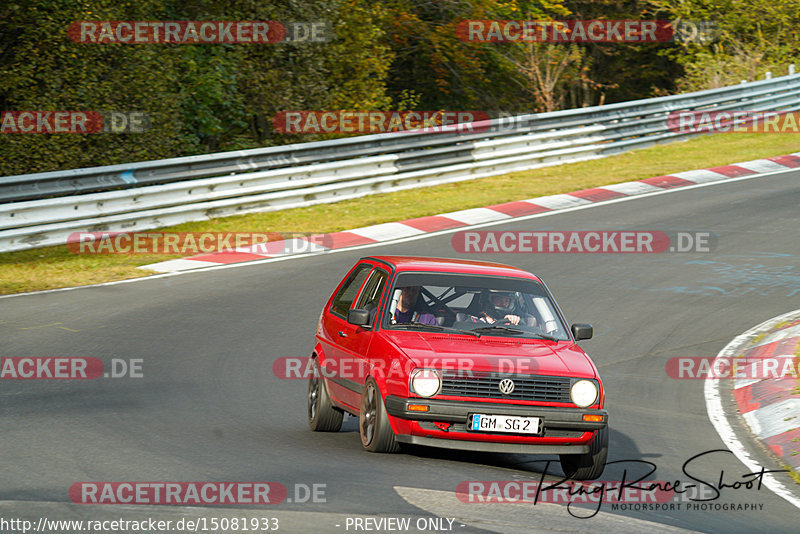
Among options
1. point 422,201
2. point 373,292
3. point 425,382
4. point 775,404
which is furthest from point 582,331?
point 422,201

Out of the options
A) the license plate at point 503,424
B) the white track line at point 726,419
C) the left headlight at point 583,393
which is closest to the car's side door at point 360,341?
the license plate at point 503,424

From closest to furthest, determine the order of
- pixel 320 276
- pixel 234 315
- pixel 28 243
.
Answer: pixel 234 315 → pixel 320 276 → pixel 28 243

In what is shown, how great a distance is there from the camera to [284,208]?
19562 millimetres

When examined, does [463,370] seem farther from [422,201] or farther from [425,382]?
[422,201]

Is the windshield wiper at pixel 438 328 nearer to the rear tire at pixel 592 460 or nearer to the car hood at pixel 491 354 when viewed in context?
the car hood at pixel 491 354

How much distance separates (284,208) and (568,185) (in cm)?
600

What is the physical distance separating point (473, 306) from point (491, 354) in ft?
3.40

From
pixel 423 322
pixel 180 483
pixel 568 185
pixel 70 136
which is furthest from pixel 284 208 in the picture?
pixel 180 483

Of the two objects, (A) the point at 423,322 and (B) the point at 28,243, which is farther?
(B) the point at 28,243

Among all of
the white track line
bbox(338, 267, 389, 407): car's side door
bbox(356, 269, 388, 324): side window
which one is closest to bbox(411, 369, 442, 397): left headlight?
bbox(338, 267, 389, 407): car's side door

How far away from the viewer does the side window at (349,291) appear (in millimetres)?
9102

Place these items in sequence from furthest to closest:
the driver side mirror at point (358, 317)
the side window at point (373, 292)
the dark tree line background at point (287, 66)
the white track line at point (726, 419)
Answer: the dark tree line background at point (287, 66), the side window at point (373, 292), the driver side mirror at point (358, 317), the white track line at point (726, 419)

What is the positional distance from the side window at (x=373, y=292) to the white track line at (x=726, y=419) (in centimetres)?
314

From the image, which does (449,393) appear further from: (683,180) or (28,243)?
(683,180)
